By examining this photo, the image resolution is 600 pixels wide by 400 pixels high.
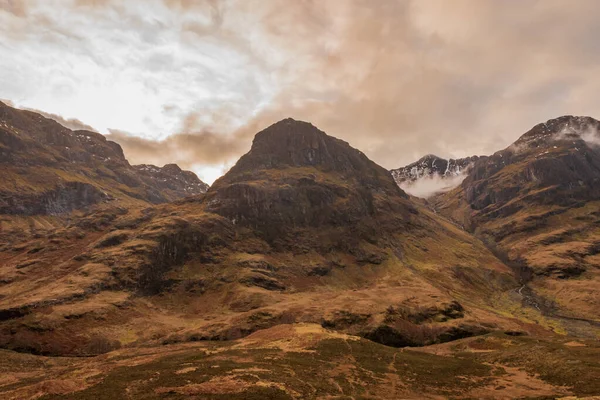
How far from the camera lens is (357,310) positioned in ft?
488

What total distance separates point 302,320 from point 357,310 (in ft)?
72.1

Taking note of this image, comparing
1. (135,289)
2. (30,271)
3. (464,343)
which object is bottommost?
(464,343)

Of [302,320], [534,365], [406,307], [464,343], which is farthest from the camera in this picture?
[406,307]

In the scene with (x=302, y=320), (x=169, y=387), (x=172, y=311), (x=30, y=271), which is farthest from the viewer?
(x=30, y=271)

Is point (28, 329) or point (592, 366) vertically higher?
point (28, 329)

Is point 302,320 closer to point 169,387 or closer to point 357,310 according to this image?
point 357,310

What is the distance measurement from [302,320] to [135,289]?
9354 cm

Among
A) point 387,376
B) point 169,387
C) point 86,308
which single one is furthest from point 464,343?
point 86,308

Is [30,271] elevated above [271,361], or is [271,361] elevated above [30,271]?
[30,271]

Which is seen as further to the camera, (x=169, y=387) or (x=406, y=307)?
(x=406, y=307)

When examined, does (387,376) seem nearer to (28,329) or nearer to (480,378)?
(480,378)

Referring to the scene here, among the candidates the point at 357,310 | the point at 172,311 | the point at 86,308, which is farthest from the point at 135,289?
the point at 357,310

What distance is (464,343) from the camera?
128750 millimetres

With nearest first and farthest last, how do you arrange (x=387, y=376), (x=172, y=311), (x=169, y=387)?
(x=169, y=387) < (x=387, y=376) < (x=172, y=311)
